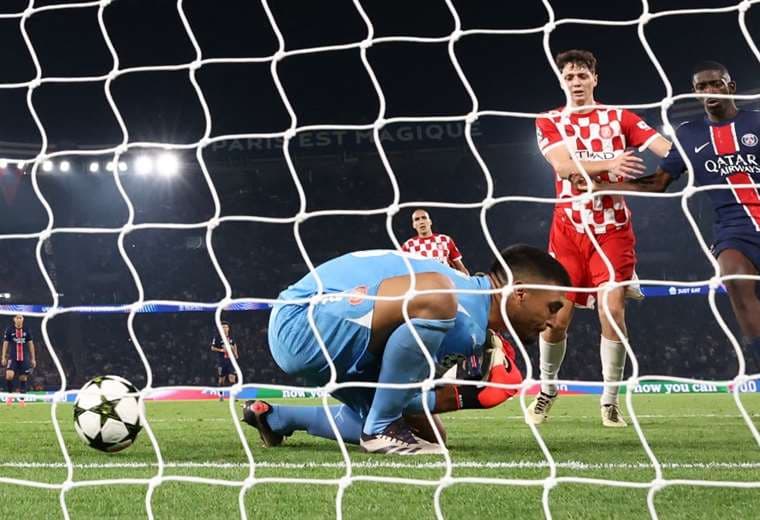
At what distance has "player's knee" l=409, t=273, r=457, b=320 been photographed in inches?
123

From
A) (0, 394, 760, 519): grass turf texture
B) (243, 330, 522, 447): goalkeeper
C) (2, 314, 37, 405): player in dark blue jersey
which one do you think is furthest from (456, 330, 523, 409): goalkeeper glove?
(2, 314, 37, 405): player in dark blue jersey

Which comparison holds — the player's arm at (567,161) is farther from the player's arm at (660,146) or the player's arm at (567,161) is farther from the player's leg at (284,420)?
the player's leg at (284,420)

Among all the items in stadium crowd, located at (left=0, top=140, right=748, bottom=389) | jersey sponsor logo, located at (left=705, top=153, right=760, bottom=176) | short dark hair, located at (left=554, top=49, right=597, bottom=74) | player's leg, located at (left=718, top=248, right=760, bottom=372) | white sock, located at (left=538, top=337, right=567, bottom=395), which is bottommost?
stadium crowd, located at (left=0, top=140, right=748, bottom=389)

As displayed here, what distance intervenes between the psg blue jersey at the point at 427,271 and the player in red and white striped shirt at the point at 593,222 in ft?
5.10

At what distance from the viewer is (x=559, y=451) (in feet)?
12.3

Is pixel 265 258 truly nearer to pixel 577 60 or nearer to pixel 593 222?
pixel 593 222

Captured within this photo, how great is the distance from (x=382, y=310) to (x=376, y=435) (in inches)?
20.1

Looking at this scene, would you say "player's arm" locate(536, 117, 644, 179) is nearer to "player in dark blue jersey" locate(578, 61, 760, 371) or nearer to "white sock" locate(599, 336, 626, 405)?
"player in dark blue jersey" locate(578, 61, 760, 371)


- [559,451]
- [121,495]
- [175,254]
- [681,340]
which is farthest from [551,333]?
[175,254]

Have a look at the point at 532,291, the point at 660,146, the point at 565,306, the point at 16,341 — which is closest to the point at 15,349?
the point at 16,341

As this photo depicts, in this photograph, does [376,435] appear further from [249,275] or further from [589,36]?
[249,275]

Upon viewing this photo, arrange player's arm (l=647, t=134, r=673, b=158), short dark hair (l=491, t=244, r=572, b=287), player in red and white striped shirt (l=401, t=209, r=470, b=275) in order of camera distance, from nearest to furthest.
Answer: short dark hair (l=491, t=244, r=572, b=287)
player's arm (l=647, t=134, r=673, b=158)
player in red and white striped shirt (l=401, t=209, r=470, b=275)

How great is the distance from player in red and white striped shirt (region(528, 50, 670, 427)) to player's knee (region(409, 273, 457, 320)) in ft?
5.83

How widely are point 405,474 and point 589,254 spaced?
2598 mm
